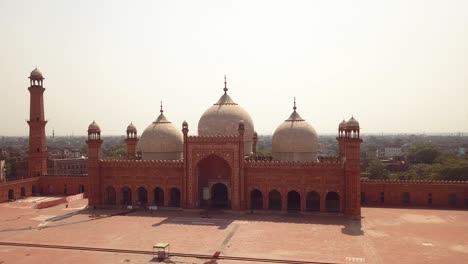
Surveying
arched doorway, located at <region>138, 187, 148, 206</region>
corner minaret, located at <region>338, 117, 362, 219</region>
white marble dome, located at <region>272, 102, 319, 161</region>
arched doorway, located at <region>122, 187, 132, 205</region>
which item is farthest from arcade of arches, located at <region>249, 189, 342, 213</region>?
arched doorway, located at <region>122, 187, 132, 205</region>

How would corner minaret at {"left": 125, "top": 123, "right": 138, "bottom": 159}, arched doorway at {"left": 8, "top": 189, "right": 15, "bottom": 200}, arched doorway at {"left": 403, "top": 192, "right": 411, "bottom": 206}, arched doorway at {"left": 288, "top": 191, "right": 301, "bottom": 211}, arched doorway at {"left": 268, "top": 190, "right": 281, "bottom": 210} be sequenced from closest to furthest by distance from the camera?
arched doorway at {"left": 268, "top": 190, "right": 281, "bottom": 210} → arched doorway at {"left": 288, "top": 191, "right": 301, "bottom": 211} → arched doorway at {"left": 403, "top": 192, "right": 411, "bottom": 206} → arched doorway at {"left": 8, "top": 189, "right": 15, "bottom": 200} → corner minaret at {"left": 125, "top": 123, "right": 138, "bottom": 159}

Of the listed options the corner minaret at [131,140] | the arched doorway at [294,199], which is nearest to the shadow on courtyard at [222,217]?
the arched doorway at [294,199]

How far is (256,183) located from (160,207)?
6.15 metres

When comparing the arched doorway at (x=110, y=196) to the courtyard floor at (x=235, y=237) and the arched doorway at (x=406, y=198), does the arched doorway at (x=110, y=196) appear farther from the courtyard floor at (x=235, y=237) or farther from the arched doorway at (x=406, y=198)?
the arched doorway at (x=406, y=198)

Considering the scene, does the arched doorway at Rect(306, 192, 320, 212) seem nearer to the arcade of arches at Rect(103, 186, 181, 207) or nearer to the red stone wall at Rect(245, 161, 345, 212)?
the red stone wall at Rect(245, 161, 345, 212)

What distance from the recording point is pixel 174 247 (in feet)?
53.5

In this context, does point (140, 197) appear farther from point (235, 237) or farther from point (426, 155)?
point (426, 155)

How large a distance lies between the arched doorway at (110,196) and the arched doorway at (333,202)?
533 inches

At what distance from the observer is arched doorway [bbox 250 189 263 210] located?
2370 centimetres

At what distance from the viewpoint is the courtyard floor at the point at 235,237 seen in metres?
15.0

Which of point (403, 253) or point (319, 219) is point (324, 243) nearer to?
point (403, 253)

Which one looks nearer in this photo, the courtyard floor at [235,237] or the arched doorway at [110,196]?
the courtyard floor at [235,237]

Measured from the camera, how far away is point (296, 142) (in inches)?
990

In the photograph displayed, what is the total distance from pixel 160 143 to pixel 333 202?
475 inches
